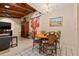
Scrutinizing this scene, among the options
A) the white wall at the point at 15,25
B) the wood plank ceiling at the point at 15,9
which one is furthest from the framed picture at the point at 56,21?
the white wall at the point at 15,25

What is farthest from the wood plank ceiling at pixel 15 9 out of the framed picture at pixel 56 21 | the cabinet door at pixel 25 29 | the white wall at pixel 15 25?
the framed picture at pixel 56 21

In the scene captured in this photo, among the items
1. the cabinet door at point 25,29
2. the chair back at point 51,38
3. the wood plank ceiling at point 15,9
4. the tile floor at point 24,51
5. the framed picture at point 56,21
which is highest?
the wood plank ceiling at point 15,9

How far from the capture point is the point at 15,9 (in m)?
2.09

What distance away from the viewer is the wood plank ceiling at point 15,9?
2.05 metres

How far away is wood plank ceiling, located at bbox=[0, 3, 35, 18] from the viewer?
80.6 inches

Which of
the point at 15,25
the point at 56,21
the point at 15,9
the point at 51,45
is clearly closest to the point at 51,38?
the point at 51,45

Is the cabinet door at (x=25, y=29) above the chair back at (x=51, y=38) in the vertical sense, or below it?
above

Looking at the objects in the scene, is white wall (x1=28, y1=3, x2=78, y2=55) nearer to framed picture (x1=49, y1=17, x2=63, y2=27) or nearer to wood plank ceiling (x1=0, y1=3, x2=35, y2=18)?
framed picture (x1=49, y1=17, x2=63, y2=27)

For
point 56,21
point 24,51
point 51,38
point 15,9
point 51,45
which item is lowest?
point 24,51

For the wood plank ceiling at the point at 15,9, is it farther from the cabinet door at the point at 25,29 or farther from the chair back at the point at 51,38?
the chair back at the point at 51,38

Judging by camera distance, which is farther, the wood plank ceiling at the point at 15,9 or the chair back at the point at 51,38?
the chair back at the point at 51,38

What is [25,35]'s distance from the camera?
2213 millimetres

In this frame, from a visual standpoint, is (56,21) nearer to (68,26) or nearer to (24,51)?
(68,26)

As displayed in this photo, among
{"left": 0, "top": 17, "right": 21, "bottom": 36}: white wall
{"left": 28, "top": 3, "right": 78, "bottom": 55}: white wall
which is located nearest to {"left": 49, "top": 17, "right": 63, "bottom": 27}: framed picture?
{"left": 28, "top": 3, "right": 78, "bottom": 55}: white wall
